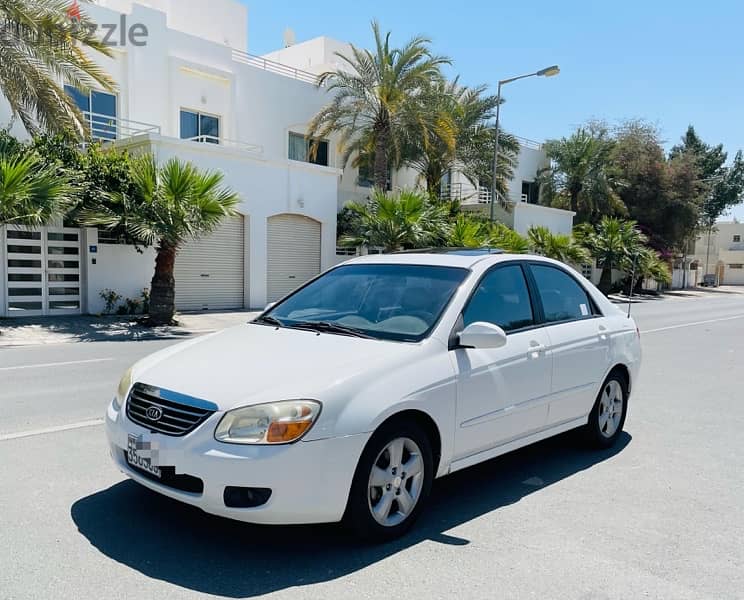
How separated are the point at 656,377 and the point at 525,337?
5921mm

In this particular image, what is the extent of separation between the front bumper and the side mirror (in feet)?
3.29

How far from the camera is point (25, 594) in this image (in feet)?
9.88

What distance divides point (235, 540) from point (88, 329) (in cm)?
1225

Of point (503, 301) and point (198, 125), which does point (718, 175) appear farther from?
point (503, 301)

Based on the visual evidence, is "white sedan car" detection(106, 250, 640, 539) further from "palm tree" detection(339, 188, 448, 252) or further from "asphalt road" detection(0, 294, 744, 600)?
"palm tree" detection(339, 188, 448, 252)

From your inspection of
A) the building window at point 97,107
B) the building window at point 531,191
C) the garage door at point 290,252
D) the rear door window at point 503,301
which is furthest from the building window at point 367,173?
the rear door window at point 503,301

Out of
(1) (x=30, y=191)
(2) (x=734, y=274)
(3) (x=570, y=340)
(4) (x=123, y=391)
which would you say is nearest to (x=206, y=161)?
(1) (x=30, y=191)

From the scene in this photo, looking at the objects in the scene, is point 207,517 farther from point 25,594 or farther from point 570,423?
point 570,423

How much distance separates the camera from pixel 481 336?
3.97 m

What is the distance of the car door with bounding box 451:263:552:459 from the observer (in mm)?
4090

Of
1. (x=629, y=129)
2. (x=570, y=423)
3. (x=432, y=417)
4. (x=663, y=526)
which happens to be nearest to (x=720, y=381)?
(x=570, y=423)

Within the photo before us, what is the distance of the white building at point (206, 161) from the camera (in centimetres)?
1706

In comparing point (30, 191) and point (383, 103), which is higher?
point (383, 103)

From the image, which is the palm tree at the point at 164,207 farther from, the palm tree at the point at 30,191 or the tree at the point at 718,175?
the tree at the point at 718,175
